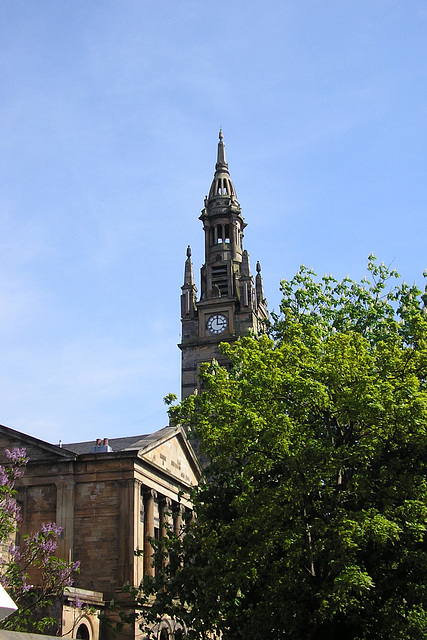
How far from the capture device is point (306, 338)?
82.1 feet

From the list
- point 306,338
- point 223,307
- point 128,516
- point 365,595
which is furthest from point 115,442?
point 223,307

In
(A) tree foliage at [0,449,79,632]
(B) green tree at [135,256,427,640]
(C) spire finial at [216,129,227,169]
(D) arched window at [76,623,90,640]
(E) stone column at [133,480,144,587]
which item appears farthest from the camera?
(C) spire finial at [216,129,227,169]

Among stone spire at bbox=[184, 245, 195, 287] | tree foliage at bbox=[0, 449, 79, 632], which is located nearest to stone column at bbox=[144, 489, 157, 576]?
tree foliage at bbox=[0, 449, 79, 632]

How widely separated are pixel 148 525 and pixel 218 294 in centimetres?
3844

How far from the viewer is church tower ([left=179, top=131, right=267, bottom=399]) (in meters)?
68.8

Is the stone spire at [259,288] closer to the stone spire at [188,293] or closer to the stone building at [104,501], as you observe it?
the stone spire at [188,293]

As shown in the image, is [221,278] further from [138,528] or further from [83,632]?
Result: [83,632]

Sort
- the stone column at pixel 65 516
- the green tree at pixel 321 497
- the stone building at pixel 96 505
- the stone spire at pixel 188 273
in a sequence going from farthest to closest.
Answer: the stone spire at pixel 188 273
the stone column at pixel 65 516
the stone building at pixel 96 505
the green tree at pixel 321 497

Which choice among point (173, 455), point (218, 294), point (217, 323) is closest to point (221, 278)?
point (218, 294)

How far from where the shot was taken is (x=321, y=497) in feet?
73.2

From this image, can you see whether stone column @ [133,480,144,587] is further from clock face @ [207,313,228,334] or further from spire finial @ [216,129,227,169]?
spire finial @ [216,129,227,169]

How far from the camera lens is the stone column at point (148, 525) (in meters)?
34.7

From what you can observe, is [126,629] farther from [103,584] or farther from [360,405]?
[360,405]

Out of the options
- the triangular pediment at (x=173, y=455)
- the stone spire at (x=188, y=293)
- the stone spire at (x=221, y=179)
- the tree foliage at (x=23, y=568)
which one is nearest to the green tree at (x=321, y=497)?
the tree foliage at (x=23, y=568)
